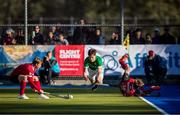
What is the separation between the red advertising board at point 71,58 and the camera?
106ft

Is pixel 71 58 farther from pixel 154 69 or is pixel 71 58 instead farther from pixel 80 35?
pixel 154 69

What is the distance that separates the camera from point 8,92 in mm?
28031

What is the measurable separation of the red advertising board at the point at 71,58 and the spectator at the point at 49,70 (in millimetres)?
394

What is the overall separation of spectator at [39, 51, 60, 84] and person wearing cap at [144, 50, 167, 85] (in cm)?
336

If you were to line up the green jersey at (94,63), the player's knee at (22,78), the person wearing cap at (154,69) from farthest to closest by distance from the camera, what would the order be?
the person wearing cap at (154,69)
the green jersey at (94,63)
the player's knee at (22,78)

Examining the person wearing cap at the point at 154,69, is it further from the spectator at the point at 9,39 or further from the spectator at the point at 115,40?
the spectator at the point at 9,39

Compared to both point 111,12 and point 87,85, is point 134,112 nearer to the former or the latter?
point 87,85

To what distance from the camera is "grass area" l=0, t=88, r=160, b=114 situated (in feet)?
70.3

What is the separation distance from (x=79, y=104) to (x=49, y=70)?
8.36 meters

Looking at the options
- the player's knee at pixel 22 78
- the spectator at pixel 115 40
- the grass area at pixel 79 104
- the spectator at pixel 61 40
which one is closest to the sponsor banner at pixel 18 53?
the spectator at pixel 61 40

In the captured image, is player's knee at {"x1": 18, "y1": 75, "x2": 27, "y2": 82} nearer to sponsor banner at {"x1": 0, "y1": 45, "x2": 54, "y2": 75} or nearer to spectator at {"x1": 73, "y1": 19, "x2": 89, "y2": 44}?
sponsor banner at {"x1": 0, "y1": 45, "x2": 54, "y2": 75}

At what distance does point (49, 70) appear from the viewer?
3150 cm

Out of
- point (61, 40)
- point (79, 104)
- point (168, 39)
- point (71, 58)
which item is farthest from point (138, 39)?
point (79, 104)

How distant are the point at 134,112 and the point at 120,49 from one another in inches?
445
